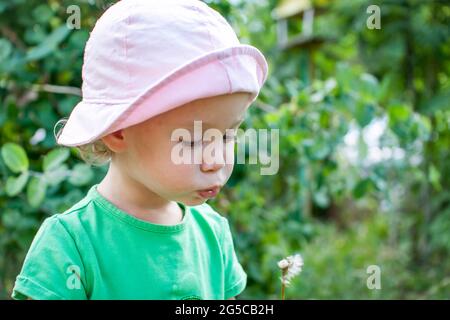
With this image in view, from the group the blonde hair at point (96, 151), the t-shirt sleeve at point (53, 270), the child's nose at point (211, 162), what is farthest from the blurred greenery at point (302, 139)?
the child's nose at point (211, 162)

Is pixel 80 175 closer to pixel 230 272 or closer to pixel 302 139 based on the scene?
pixel 230 272

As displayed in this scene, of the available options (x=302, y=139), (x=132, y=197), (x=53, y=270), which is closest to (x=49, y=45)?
(x=302, y=139)

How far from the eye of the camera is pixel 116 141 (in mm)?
1036

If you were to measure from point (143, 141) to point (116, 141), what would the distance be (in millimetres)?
53

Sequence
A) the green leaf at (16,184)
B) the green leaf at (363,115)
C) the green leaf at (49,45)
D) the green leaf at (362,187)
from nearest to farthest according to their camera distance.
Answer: the green leaf at (16,184) → the green leaf at (49,45) → the green leaf at (363,115) → the green leaf at (362,187)

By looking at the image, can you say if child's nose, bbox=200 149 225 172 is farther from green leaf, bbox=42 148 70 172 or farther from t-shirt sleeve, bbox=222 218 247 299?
green leaf, bbox=42 148 70 172

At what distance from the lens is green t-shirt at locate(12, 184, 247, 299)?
38.8 inches

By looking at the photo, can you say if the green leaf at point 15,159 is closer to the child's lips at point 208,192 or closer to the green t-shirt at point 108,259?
the green t-shirt at point 108,259

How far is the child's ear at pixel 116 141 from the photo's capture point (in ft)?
3.38

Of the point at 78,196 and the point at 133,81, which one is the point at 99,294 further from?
the point at 78,196

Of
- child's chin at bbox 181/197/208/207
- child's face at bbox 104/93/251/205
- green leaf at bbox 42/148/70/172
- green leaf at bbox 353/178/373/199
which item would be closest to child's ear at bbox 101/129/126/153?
child's face at bbox 104/93/251/205

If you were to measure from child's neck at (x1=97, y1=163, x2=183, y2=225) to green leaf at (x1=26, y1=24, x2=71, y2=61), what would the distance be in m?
0.86
